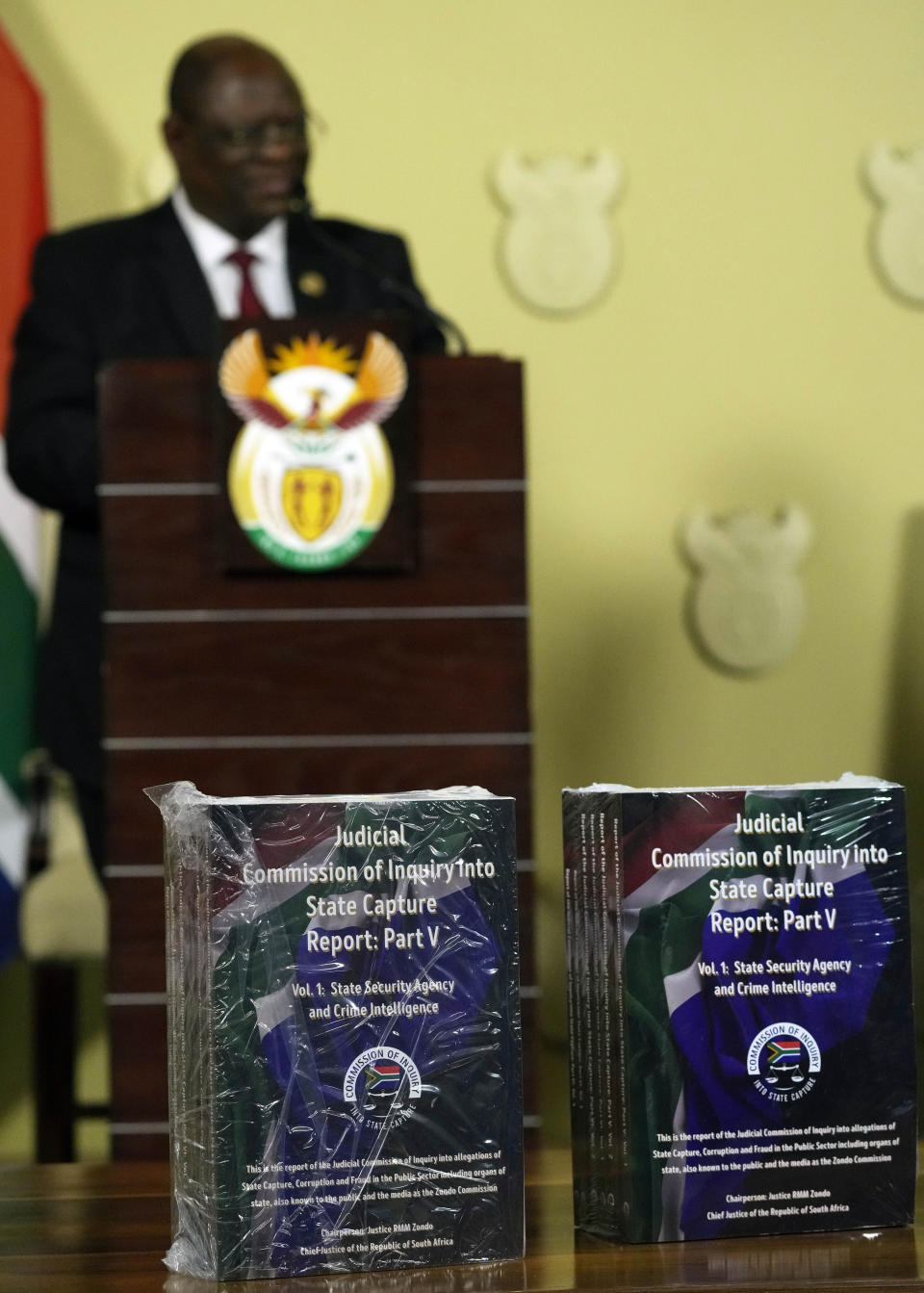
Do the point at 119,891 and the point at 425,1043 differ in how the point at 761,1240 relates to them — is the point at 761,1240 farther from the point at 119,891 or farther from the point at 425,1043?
the point at 119,891

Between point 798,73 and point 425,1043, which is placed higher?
point 798,73

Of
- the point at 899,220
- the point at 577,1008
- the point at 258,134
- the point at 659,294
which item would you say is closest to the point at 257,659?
the point at 258,134

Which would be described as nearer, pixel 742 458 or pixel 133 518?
pixel 133 518

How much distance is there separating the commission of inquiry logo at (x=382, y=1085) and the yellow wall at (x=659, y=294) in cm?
247

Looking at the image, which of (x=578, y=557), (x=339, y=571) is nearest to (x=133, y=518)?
(x=339, y=571)

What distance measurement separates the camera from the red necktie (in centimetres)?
209

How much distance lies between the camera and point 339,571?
1.68 metres

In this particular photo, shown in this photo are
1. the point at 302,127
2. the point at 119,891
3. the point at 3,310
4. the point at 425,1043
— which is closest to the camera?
the point at 425,1043

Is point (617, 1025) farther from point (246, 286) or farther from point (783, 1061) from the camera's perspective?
point (246, 286)

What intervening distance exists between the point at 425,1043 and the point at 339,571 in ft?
3.69

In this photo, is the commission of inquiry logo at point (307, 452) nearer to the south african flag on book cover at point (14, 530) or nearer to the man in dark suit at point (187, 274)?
the man in dark suit at point (187, 274)

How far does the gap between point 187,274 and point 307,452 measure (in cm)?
56

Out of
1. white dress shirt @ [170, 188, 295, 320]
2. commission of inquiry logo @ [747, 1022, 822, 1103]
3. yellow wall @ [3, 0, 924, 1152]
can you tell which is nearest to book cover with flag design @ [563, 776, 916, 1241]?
commission of inquiry logo @ [747, 1022, 822, 1103]

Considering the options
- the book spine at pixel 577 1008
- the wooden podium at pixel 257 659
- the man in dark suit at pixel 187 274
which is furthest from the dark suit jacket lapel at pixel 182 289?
the book spine at pixel 577 1008
